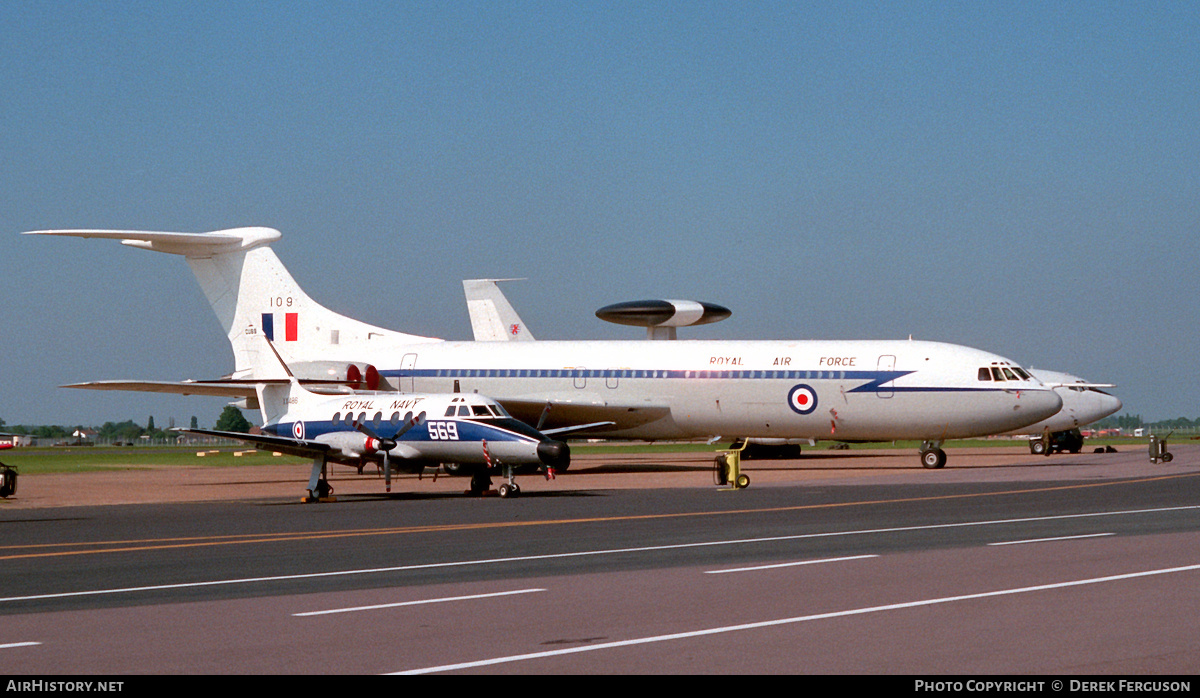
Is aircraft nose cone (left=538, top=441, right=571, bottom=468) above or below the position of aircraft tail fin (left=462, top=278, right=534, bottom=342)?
below

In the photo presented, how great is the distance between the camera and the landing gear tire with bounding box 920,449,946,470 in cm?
4725

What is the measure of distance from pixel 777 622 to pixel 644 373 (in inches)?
1554

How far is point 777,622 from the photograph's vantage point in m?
11.4

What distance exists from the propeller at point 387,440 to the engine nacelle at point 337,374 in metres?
19.2

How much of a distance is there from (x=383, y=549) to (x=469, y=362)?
115 feet

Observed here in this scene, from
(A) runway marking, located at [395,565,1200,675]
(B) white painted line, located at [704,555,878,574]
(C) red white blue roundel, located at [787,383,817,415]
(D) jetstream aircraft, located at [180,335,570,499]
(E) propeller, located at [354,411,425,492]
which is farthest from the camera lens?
(C) red white blue roundel, located at [787,383,817,415]

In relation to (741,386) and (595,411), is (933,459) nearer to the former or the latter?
(741,386)

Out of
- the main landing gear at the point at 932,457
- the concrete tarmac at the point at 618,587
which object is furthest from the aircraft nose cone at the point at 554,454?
the main landing gear at the point at 932,457

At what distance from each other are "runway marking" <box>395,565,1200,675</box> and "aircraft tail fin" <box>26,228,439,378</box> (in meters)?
42.1

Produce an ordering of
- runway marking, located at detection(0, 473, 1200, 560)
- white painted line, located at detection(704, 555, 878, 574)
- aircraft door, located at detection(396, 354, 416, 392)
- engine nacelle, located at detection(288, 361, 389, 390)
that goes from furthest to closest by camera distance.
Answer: aircraft door, located at detection(396, 354, 416, 392), engine nacelle, located at detection(288, 361, 389, 390), runway marking, located at detection(0, 473, 1200, 560), white painted line, located at detection(704, 555, 878, 574)

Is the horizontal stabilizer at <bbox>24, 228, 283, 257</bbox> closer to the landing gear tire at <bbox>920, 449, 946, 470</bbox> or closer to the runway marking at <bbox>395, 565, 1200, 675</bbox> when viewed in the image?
the landing gear tire at <bbox>920, 449, 946, 470</bbox>

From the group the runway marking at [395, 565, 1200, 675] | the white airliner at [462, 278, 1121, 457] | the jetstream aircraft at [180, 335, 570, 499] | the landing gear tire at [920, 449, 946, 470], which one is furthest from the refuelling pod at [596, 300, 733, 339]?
the runway marking at [395, 565, 1200, 675]
